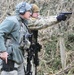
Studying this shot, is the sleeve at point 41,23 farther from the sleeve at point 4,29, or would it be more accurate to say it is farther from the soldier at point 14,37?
the sleeve at point 4,29

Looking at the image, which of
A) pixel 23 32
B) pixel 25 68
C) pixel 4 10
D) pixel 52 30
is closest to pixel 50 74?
pixel 52 30

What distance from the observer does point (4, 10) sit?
34.5ft

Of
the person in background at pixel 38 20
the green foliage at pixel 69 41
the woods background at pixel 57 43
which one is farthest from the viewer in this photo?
the green foliage at pixel 69 41

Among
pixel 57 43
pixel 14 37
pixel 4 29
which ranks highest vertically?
pixel 4 29

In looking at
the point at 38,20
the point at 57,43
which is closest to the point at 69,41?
the point at 57,43

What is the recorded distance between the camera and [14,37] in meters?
4.89

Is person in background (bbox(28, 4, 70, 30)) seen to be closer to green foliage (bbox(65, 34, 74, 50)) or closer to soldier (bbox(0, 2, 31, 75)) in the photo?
soldier (bbox(0, 2, 31, 75))

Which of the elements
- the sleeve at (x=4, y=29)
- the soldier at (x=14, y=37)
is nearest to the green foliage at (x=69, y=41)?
the soldier at (x=14, y=37)

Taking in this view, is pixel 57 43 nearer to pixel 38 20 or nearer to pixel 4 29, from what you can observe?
pixel 38 20

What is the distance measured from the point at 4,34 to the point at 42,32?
13.7 feet

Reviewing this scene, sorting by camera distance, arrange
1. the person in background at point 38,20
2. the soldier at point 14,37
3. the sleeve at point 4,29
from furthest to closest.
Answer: the person in background at point 38,20, the soldier at point 14,37, the sleeve at point 4,29

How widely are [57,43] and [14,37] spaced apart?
343cm

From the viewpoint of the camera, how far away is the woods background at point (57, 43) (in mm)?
7500

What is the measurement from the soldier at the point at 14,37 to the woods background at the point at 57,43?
2.49 meters
